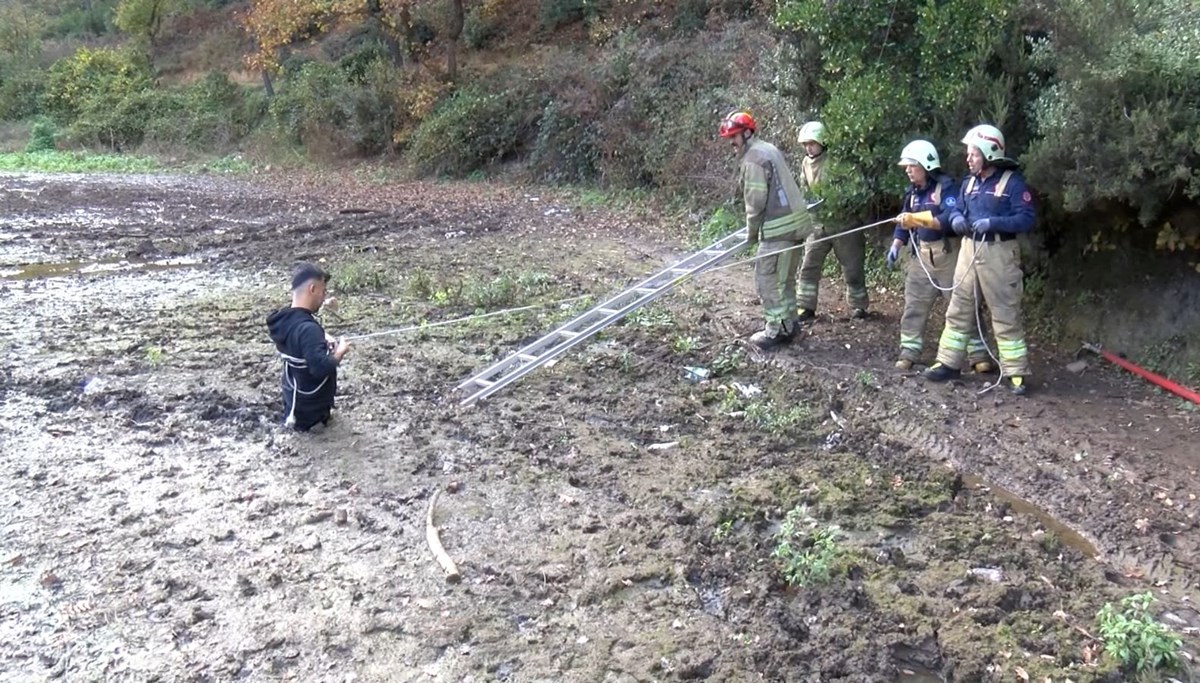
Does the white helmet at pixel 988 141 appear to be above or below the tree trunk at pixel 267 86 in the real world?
below

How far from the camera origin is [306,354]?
21.3 ft

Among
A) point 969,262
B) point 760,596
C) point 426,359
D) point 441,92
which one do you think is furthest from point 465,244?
point 441,92

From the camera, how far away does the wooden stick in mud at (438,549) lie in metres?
4.98

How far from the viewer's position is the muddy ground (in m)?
4.39

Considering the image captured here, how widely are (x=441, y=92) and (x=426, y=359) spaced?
59.5 ft

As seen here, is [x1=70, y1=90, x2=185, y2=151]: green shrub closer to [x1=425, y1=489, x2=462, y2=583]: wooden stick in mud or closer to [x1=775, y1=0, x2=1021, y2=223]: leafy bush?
[x1=775, y1=0, x2=1021, y2=223]: leafy bush

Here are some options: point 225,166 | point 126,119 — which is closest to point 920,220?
point 225,166

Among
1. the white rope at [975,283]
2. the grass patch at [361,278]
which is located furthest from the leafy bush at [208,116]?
the white rope at [975,283]

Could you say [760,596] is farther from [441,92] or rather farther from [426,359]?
[441,92]

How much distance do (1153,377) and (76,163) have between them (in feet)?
104

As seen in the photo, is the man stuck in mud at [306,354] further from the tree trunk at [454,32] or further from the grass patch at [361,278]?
the tree trunk at [454,32]

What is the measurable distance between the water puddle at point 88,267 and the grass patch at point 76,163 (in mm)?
16429

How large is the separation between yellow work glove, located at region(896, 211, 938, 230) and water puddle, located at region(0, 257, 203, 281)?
9836 millimetres

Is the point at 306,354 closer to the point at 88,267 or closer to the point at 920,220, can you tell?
the point at 920,220
